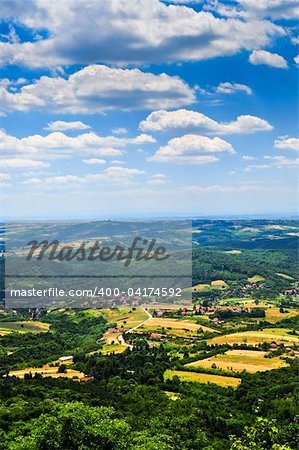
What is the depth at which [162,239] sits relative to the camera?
15412 centimetres

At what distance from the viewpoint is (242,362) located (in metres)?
44.8

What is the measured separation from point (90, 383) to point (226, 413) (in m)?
11.4

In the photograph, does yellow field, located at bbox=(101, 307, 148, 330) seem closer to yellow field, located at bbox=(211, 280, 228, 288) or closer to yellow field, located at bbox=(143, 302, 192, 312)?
yellow field, located at bbox=(143, 302, 192, 312)

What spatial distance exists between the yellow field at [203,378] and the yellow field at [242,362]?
8.50ft

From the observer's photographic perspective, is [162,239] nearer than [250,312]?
No

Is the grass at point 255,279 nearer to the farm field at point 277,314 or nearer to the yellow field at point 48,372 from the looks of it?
the farm field at point 277,314

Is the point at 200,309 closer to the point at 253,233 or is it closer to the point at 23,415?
the point at 23,415

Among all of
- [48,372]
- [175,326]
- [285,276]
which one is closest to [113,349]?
[48,372]

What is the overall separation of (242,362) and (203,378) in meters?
7.22

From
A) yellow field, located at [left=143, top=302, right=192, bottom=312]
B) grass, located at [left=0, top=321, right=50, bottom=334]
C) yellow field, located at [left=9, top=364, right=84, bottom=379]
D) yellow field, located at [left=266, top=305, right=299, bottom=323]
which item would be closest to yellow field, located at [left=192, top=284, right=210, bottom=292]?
yellow field, located at [left=143, top=302, right=192, bottom=312]

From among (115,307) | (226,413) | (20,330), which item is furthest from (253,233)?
(226,413)

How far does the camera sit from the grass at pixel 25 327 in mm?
68900

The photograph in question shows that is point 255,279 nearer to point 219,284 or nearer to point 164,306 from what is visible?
point 219,284

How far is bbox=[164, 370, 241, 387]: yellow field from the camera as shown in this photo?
37522mm
